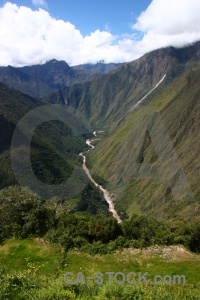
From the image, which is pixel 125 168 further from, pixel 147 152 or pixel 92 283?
pixel 92 283

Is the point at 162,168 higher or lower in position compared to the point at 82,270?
lower

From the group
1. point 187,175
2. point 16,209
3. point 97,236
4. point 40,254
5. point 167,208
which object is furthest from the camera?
point 187,175

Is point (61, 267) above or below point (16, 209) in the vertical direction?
below

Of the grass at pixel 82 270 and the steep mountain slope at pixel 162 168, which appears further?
the steep mountain slope at pixel 162 168

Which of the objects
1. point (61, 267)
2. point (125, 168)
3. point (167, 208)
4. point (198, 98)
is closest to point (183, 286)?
point (61, 267)

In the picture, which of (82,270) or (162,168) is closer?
(82,270)

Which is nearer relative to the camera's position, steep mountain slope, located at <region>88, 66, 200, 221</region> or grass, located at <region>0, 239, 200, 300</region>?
grass, located at <region>0, 239, 200, 300</region>

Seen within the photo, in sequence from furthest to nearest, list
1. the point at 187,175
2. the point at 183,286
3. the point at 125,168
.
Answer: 1. the point at 125,168
2. the point at 187,175
3. the point at 183,286

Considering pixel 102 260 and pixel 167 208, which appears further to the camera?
pixel 167 208
